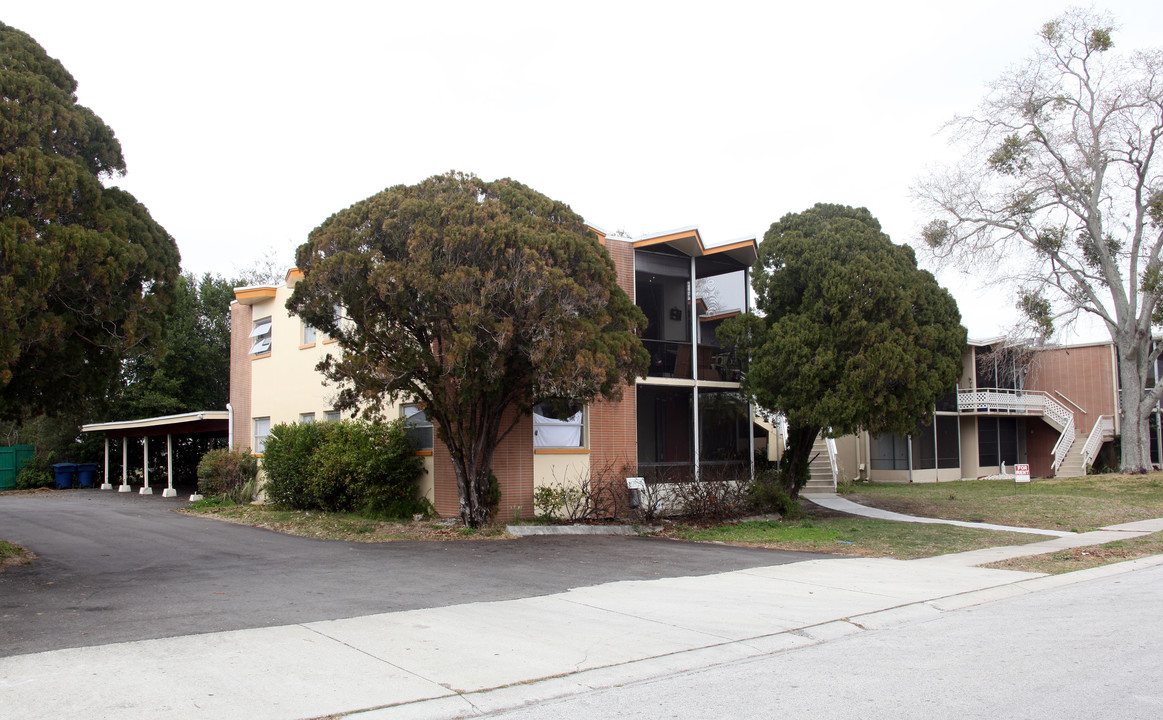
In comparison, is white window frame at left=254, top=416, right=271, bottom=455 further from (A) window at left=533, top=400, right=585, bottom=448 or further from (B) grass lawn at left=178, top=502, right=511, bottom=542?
(A) window at left=533, top=400, right=585, bottom=448

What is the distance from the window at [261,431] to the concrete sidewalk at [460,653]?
15.9 m

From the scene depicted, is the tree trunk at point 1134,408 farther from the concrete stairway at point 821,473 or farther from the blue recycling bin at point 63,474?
the blue recycling bin at point 63,474

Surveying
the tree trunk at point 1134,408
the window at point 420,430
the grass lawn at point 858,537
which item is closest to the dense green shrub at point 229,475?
the window at point 420,430

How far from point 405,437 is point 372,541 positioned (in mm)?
3244

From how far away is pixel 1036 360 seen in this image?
37000 mm

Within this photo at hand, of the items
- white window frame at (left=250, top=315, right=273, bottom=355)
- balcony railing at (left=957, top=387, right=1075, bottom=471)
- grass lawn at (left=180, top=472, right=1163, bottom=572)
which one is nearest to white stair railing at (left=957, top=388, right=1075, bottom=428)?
balcony railing at (left=957, top=387, right=1075, bottom=471)

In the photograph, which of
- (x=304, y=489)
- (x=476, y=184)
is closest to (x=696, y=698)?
(x=476, y=184)

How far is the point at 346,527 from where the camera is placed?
1661 centimetres

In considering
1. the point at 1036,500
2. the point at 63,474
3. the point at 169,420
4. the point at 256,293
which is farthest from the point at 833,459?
the point at 63,474

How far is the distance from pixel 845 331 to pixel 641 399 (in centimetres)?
483

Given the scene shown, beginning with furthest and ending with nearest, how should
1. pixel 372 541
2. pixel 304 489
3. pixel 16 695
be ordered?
pixel 304 489, pixel 372 541, pixel 16 695

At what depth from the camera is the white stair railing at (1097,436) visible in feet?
109

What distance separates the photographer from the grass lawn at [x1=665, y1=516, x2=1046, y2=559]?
14.0 metres

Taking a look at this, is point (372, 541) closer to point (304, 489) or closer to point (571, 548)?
point (571, 548)
